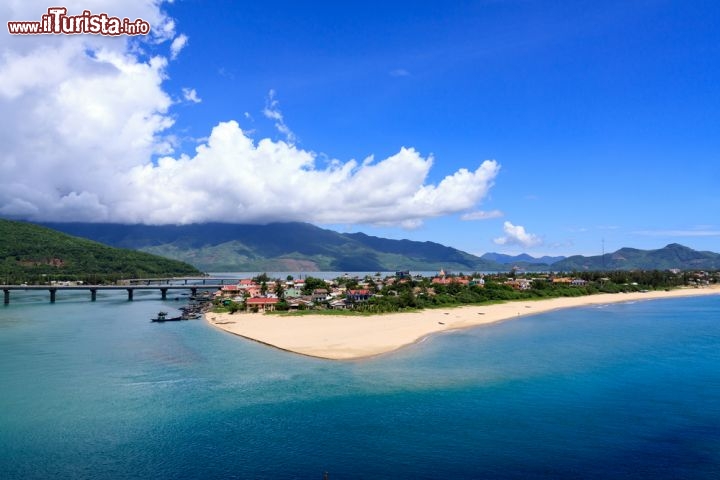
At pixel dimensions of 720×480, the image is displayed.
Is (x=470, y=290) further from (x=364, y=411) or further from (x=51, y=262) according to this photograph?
(x=51, y=262)

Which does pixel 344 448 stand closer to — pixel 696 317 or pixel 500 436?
pixel 500 436

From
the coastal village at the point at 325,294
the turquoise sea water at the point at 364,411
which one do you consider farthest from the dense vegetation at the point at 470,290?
the turquoise sea water at the point at 364,411

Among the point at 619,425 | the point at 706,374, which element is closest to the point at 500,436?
the point at 619,425

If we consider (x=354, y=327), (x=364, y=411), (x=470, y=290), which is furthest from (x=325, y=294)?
(x=364, y=411)

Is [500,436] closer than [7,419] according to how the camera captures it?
Yes

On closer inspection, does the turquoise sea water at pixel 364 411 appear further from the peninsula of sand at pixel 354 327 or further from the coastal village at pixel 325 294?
the coastal village at pixel 325 294

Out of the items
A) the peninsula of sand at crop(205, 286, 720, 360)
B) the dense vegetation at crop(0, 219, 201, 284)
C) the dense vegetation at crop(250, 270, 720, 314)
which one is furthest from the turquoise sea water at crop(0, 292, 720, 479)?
the dense vegetation at crop(0, 219, 201, 284)
